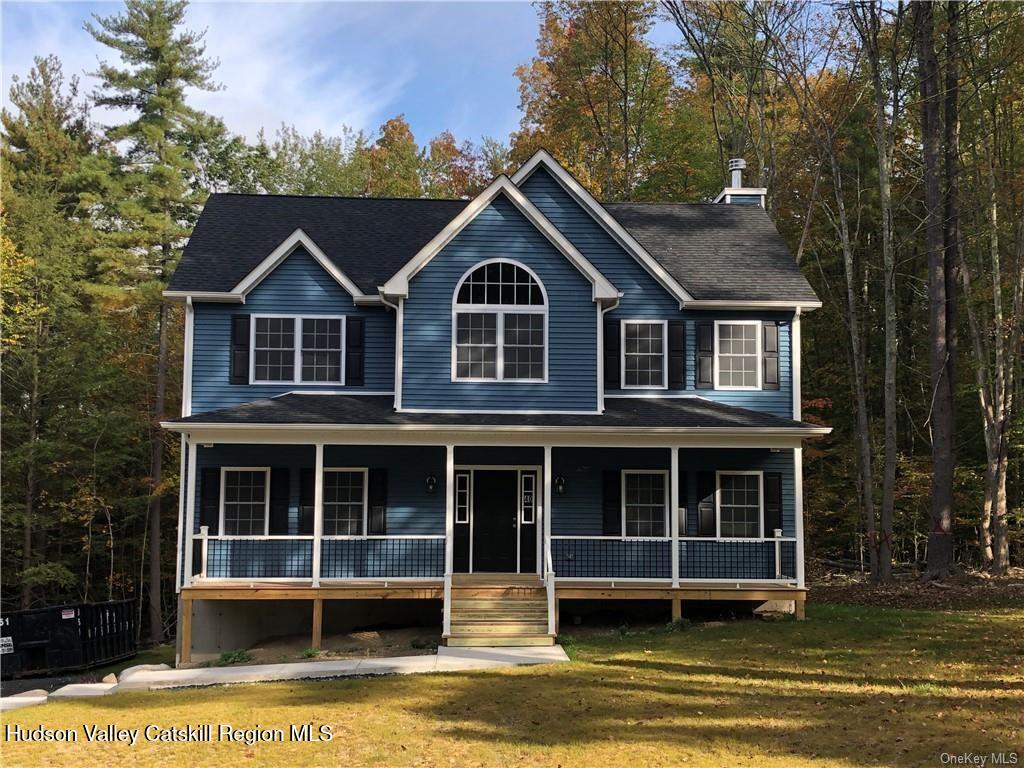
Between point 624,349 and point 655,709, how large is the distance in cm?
920

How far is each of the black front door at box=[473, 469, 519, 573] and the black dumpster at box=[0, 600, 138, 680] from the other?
8.80 metres

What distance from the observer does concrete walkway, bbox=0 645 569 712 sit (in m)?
13.8

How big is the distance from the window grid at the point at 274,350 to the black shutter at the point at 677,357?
7.43m

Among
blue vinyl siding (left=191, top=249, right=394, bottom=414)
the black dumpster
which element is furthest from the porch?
the black dumpster

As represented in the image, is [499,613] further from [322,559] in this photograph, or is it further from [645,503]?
[645,503]

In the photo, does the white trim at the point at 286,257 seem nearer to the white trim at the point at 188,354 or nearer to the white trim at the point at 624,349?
the white trim at the point at 188,354

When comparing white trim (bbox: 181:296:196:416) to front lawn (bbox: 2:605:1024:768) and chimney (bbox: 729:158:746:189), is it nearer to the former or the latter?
front lawn (bbox: 2:605:1024:768)

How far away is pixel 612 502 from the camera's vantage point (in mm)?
18609

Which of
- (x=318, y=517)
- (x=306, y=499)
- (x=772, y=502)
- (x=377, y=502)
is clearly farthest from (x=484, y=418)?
(x=772, y=502)

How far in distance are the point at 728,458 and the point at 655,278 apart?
3.82m

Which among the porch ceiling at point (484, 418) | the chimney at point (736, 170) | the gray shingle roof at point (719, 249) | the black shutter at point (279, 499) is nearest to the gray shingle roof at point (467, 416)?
the porch ceiling at point (484, 418)

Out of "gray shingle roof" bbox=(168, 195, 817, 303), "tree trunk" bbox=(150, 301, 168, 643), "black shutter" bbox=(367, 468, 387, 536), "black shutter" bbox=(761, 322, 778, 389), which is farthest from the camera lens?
"tree trunk" bbox=(150, 301, 168, 643)

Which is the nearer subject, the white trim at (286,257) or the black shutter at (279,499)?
the black shutter at (279,499)

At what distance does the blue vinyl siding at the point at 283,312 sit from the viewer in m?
18.7
